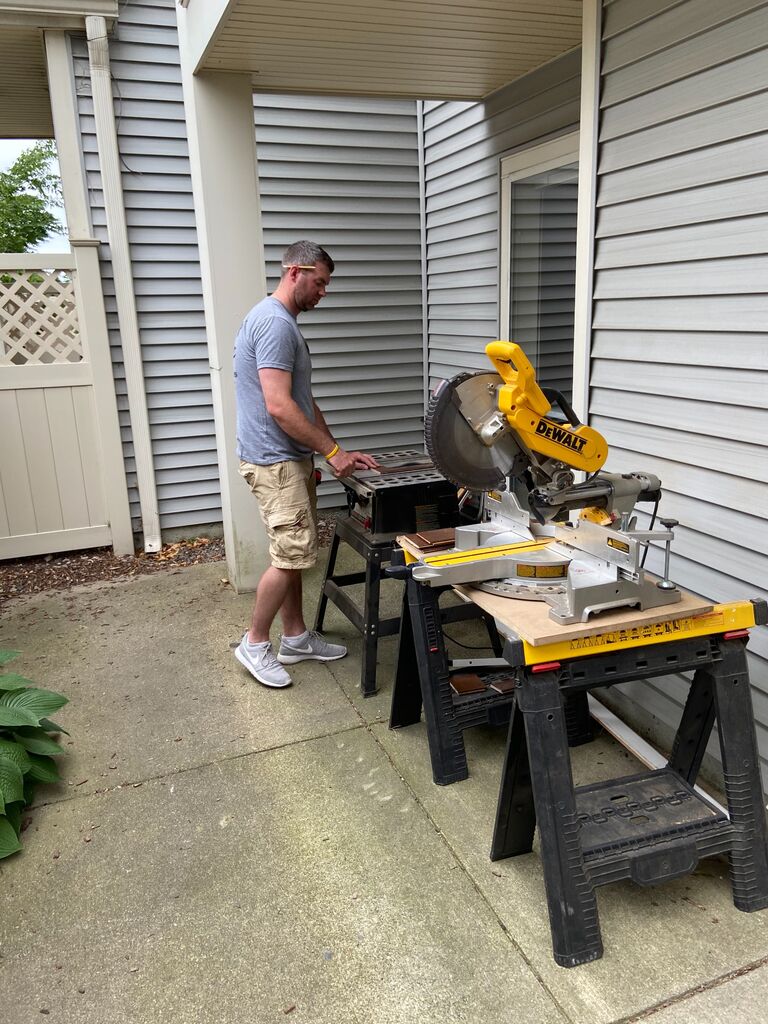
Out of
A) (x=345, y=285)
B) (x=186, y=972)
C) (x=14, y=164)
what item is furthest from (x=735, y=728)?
(x=14, y=164)

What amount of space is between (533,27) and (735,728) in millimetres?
3254

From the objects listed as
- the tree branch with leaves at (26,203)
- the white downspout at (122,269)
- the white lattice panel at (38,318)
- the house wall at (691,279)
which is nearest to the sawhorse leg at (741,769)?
the house wall at (691,279)

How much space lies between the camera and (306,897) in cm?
215

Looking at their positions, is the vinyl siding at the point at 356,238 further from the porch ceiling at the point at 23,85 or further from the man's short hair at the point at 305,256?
the man's short hair at the point at 305,256

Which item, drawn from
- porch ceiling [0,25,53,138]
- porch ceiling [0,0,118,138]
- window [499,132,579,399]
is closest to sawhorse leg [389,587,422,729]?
window [499,132,579,399]

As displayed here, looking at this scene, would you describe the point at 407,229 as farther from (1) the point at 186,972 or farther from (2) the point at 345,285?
(1) the point at 186,972

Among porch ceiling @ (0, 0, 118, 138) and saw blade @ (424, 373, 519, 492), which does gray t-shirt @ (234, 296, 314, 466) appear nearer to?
saw blade @ (424, 373, 519, 492)

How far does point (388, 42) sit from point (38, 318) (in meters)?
2.79

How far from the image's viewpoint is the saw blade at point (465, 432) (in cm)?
195

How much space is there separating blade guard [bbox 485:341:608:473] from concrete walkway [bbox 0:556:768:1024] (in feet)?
4.27

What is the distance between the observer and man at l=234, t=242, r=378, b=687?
3.07 metres

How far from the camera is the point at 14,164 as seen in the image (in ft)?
48.1

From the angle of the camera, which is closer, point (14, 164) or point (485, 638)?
point (485, 638)

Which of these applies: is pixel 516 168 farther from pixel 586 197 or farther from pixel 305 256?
pixel 305 256
